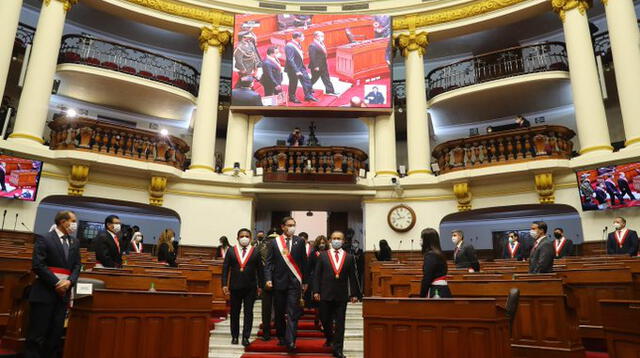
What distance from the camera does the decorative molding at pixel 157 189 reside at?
1116 centimetres

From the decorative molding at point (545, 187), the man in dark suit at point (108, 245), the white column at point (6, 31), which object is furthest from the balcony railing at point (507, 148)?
the white column at point (6, 31)

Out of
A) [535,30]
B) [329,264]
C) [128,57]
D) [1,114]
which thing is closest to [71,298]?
[329,264]

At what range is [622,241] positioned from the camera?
7.70m

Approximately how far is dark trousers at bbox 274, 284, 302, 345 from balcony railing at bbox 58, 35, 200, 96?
32.2ft

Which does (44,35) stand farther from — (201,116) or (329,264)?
(329,264)

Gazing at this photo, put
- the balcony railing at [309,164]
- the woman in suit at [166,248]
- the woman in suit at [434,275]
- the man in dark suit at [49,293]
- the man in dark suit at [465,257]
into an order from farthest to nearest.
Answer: the balcony railing at [309,164], the woman in suit at [166,248], the man in dark suit at [465,257], the woman in suit at [434,275], the man in dark suit at [49,293]

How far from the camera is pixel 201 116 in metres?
12.5

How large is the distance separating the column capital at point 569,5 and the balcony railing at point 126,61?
10784 millimetres

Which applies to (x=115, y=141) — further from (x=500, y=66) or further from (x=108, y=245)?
(x=500, y=66)

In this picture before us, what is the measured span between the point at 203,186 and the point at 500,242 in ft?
31.5

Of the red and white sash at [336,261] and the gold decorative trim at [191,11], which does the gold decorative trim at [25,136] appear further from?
the red and white sash at [336,261]

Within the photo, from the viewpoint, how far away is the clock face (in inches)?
460

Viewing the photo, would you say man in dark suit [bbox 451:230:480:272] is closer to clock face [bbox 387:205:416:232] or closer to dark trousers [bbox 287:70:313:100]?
clock face [bbox 387:205:416:232]

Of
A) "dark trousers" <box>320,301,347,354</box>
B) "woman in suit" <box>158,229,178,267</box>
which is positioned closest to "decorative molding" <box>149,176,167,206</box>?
"woman in suit" <box>158,229,178,267</box>
